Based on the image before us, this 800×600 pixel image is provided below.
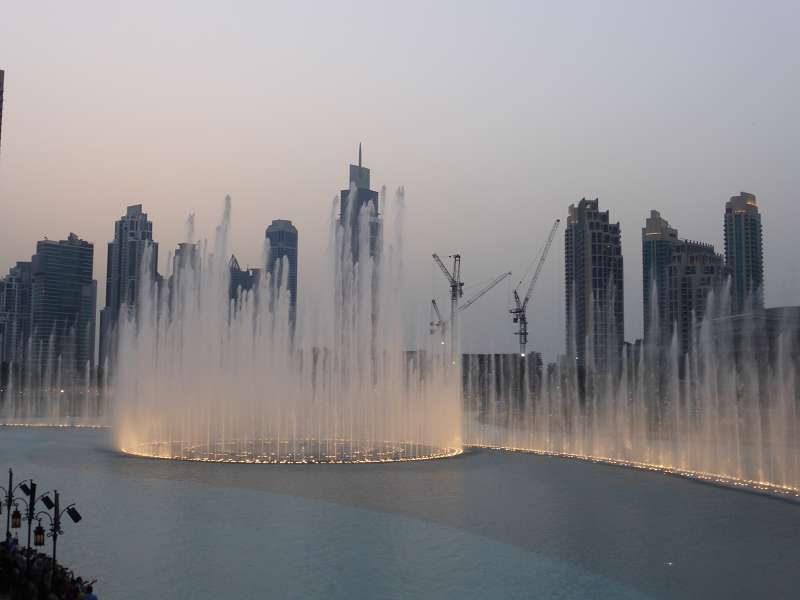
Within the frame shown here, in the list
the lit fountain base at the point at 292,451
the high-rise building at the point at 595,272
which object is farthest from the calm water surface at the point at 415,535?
the high-rise building at the point at 595,272

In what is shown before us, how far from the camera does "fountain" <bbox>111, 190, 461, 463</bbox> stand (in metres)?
41.9

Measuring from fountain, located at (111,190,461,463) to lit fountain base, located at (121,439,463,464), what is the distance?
12.3 inches

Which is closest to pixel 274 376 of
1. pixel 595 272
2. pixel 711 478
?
pixel 711 478

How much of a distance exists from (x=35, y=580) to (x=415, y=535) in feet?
29.6

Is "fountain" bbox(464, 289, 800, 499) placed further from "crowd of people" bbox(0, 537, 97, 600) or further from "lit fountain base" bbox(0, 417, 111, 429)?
"lit fountain base" bbox(0, 417, 111, 429)

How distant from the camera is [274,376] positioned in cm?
4478

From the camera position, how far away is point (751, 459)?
39000 millimetres

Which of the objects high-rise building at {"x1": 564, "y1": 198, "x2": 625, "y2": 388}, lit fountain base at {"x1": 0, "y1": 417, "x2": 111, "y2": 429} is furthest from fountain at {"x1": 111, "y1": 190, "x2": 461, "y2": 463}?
high-rise building at {"x1": 564, "y1": 198, "x2": 625, "y2": 388}

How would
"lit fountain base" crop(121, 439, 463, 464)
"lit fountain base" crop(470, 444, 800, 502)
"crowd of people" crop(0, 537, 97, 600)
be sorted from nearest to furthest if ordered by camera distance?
"crowd of people" crop(0, 537, 97, 600), "lit fountain base" crop(470, 444, 800, 502), "lit fountain base" crop(121, 439, 463, 464)

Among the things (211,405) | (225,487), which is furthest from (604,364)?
(225,487)

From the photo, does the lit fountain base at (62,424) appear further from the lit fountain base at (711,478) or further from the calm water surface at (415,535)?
the lit fountain base at (711,478)

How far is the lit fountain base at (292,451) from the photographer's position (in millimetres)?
35094

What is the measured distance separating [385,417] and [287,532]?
82.0 ft

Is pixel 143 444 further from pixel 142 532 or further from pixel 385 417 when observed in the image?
pixel 142 532
